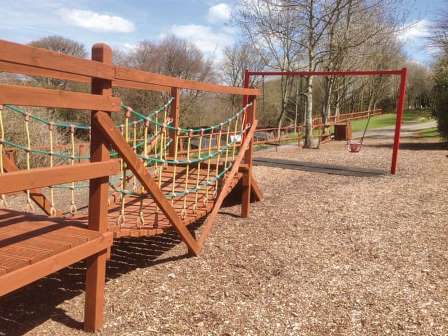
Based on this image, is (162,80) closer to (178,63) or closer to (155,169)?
(155,169)

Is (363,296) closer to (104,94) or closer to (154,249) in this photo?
(154,249)

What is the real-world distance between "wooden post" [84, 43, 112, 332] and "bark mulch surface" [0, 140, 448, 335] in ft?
0.50

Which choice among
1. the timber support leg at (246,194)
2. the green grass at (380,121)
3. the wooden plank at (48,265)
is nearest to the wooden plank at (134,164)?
the wooden plank at (48,265)

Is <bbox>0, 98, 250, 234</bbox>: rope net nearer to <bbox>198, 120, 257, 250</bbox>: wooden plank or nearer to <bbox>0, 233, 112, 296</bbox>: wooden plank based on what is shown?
<bbox>198, 120, 257, 250</bbox>: wooden plank

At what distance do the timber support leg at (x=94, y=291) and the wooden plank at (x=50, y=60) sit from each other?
3.73 ft

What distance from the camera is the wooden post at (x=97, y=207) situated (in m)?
2.54

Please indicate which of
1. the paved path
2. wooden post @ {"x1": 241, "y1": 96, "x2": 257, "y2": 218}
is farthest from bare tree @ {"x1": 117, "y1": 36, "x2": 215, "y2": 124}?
wooden post @ {"x1": 241, "y1": 96, "x2": 257, "y2": 218}

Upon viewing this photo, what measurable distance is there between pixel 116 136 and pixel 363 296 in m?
2.14

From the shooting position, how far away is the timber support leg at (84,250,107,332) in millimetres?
2654

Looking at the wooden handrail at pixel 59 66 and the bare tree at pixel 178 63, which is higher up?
the bare tree at pixel 178 63

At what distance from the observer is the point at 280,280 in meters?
3.43

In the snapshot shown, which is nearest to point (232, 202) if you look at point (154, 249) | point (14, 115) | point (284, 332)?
point (154, 249)

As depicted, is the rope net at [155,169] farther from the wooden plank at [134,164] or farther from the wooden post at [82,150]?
the wooden plank at [134,164]

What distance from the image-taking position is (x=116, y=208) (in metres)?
4.20
